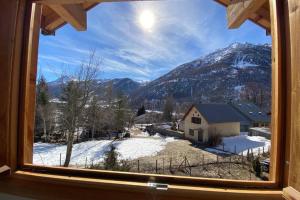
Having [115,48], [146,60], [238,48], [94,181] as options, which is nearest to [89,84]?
[94,181]

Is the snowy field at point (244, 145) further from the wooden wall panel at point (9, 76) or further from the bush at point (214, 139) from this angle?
the wooden wall panel at point (9, 76)

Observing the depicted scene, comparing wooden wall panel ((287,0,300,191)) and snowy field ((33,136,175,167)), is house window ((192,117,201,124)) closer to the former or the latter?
snowy field ((33,136,175,167))

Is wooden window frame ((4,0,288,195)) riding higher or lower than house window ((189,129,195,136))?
higher

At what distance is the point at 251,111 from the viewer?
1692 centimetres

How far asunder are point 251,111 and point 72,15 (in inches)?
649

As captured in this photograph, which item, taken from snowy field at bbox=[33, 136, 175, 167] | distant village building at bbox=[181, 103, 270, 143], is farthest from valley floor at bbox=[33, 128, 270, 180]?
distant village building at bbox=[181, 103, 270, 143]

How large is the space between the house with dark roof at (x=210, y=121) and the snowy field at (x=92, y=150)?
318 centimetres

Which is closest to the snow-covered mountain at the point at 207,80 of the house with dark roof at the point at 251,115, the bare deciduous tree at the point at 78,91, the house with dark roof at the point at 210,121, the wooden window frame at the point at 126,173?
the house with dark roof at the point at 251,115

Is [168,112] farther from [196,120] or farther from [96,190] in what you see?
[96,190]

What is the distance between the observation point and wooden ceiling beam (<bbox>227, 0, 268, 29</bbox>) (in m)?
1.50

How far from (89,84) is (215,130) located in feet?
27.4

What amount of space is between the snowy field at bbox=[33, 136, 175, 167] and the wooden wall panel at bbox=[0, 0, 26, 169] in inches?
361

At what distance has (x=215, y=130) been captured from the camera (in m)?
16.5

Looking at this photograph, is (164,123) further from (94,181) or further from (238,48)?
(238,48)
